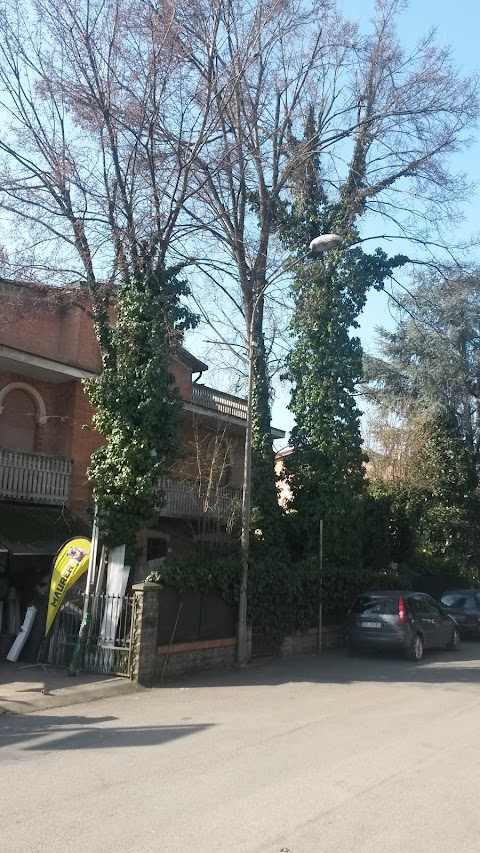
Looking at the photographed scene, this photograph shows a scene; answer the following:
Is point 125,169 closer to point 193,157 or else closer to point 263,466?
point 193,157

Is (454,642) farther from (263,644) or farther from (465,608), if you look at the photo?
(263,644)

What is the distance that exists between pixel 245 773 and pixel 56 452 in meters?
13.7

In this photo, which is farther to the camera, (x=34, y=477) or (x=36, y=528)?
(x=34, y=477)

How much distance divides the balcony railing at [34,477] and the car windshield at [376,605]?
7.63 m

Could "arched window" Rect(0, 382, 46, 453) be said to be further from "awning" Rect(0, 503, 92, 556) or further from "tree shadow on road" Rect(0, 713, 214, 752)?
"tree shadow on road" Rect(0, 713, 214, 752)

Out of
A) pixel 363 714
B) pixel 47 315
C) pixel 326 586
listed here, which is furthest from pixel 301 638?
pixel 47 315

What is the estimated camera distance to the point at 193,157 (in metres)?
15.3

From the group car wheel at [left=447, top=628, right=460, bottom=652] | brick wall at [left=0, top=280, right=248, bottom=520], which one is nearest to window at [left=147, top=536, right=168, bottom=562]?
brick wall at [left=0, top=280, right=248, bottom=520]

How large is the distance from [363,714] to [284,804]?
4.54 meters

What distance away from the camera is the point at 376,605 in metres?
16.2

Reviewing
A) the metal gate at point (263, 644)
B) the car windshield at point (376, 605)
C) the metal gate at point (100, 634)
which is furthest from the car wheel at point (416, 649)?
the metal gate at point (100, 634)

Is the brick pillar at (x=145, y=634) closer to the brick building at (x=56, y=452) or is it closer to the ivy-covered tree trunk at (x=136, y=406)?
the ivy-covered tree trunk at (x=136, y=406)

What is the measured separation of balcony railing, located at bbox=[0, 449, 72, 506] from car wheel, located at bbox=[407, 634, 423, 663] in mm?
8958

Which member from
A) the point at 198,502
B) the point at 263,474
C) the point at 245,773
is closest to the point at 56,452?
the point at 198,502
